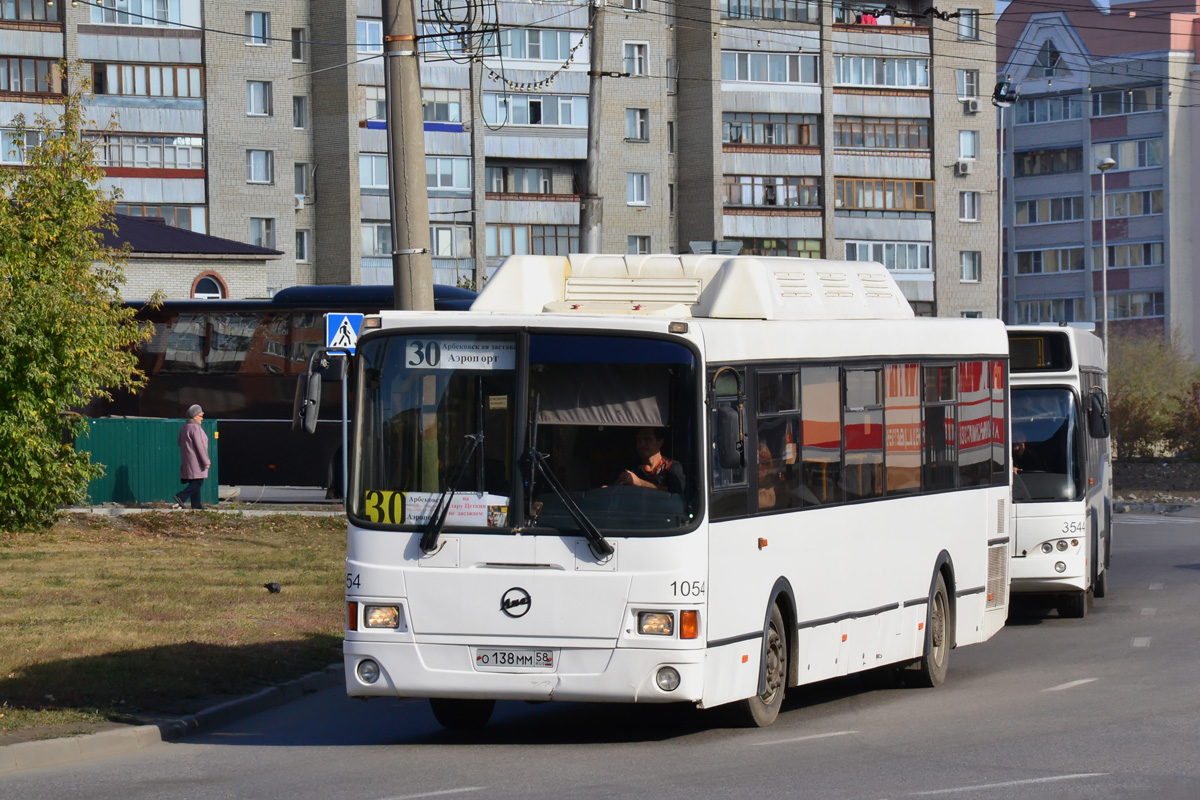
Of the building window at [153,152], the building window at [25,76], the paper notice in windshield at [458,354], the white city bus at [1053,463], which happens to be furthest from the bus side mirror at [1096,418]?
the building window at [25,76]

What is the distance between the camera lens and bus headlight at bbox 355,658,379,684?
9828 mm

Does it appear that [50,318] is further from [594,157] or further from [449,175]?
[449,175]

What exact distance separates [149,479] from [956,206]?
53.6m

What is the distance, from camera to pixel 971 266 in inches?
3152

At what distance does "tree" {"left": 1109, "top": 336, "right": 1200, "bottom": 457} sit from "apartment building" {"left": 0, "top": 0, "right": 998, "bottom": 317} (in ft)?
36.1

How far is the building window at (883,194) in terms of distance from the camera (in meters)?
75.6

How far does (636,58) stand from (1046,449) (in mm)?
56214

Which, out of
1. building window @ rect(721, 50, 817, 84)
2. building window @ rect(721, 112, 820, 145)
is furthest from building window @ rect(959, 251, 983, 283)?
building window @ rect(721, 50, 817, 84)

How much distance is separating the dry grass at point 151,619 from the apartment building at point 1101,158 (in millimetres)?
78209

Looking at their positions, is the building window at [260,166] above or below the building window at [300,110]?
below

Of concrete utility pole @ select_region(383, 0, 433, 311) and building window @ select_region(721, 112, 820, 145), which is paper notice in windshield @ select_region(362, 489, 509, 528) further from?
building window @ select_region(721, 112, 820, 145)

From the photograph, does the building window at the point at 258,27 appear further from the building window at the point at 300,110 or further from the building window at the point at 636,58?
the building window at the point at 636,58

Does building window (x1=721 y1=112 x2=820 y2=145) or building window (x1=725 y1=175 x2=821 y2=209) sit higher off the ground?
building window (x1=721 y1=112 x2=820 y2=145)

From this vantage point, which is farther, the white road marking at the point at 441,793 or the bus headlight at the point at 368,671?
the bus headlight at the point at 368,671
